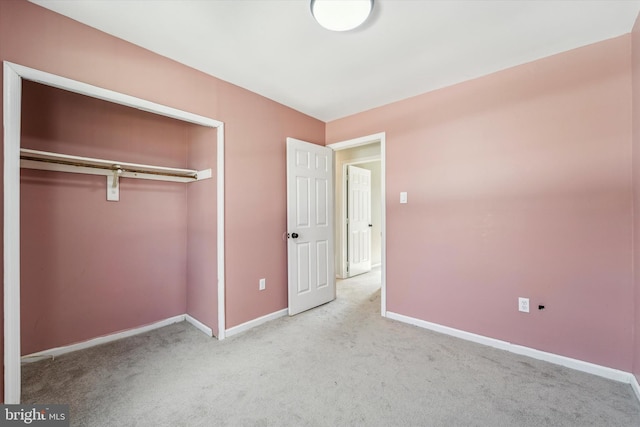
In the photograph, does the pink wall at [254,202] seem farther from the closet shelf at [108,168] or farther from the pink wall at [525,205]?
the pink wall at [525,205]

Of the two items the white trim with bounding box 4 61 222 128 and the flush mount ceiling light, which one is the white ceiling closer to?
the flush mount ceiling light

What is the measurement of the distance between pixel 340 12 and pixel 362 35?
0.36 meters

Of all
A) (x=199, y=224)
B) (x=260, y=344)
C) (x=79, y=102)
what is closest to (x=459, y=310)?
(x=260, y=344)

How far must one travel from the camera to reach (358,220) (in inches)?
189

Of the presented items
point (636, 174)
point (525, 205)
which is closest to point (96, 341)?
point (525, 205)

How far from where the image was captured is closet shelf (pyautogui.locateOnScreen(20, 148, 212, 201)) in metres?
1.94

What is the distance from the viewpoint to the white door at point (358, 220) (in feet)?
15.1

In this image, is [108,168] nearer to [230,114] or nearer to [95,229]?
[95,229]

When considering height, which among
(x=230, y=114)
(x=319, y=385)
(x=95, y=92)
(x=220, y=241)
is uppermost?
(x=230, y=114)

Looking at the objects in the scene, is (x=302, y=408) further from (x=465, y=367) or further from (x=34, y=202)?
(x=34, y=202)

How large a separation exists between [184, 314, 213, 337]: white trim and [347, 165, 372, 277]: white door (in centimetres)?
262
